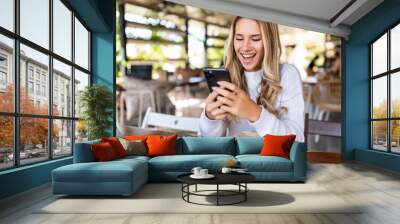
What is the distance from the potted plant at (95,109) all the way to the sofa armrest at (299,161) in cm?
352

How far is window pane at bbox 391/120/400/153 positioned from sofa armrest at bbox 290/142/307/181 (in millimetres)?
2769

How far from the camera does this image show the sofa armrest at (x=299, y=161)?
5.97 metres

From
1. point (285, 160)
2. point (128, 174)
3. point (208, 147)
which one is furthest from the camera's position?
point (208, 147)

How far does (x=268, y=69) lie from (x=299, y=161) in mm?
3238

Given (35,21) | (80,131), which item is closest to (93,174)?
(35,21)

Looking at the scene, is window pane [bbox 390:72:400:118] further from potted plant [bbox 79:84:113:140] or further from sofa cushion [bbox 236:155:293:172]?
potted plant [bbox 79:84:113:140]

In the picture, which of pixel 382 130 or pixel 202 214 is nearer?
pixel 202 214

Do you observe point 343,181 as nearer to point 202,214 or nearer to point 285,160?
point 285,160

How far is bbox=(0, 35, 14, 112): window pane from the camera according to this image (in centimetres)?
482

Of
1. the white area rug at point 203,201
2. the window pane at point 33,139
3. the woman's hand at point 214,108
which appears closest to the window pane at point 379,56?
the woman's hand at point 214,108

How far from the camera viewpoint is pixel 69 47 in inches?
287

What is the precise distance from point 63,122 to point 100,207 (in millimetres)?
2974

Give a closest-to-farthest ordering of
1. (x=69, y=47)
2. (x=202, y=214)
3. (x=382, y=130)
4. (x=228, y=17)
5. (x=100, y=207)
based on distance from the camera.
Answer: (x=202, y=214) < (x=100, y=207) < (x=69, y=47) < (x=382, y=130) < (x=228, y=17)

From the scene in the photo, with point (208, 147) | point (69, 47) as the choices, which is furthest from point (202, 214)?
point (69, 47)
